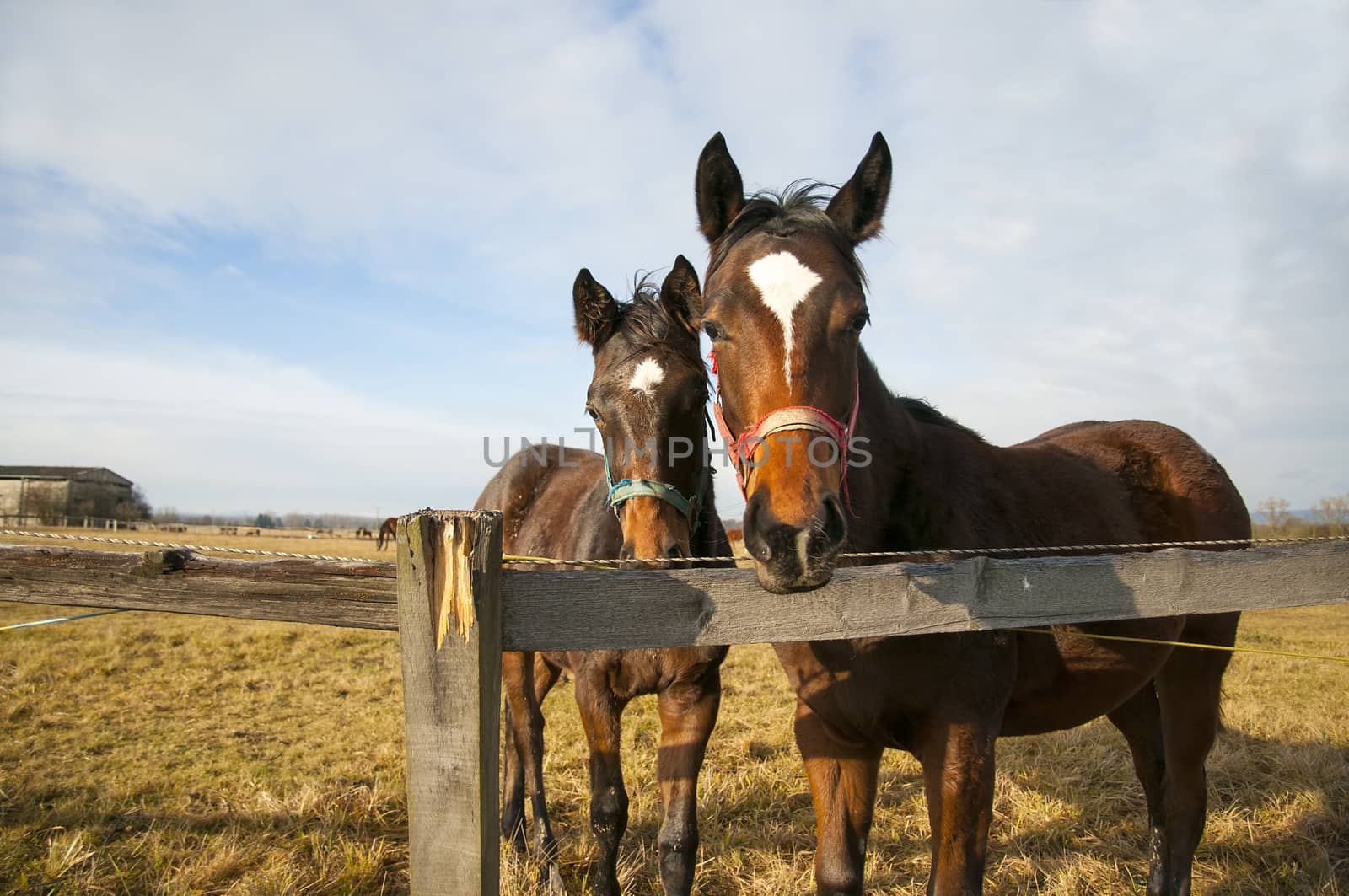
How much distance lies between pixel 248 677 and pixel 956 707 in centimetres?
810

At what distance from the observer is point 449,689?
1631mm

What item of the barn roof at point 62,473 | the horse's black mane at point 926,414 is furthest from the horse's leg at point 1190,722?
the barn roof at point 62,473

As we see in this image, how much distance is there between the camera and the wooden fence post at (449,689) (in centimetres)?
162

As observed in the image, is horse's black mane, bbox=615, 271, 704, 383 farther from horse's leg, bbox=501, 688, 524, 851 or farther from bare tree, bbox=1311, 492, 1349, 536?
bare tree, bbox=1311, 492, 1349, 536

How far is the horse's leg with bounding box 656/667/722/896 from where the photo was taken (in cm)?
328

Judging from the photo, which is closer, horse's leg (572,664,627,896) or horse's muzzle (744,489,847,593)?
horse's muzzle (744,489,847,593)

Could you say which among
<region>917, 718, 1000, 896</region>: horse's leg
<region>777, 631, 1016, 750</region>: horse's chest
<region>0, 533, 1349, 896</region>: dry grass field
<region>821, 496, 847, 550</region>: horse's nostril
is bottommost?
<region>0, 533, 1349, 896</region>: dry grass field

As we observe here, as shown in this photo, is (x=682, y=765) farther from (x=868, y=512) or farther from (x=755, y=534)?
(x=755, y=534)

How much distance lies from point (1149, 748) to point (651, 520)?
11.1 ft

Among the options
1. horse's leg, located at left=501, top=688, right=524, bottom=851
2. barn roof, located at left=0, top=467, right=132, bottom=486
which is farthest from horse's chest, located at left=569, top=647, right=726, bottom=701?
barn roof, located at left=0, top=467, right=132, bottom=486

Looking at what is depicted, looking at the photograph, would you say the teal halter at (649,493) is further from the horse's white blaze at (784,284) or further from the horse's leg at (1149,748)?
the horse's leg at (1149,748)

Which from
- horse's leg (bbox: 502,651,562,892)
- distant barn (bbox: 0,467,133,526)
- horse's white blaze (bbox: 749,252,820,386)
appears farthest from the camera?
distant barn (bbox: 0,467,133,526)

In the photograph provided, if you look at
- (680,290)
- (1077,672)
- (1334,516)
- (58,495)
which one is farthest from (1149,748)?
(58,495)

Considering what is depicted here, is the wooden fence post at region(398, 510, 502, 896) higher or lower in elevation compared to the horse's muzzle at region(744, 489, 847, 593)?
lower
